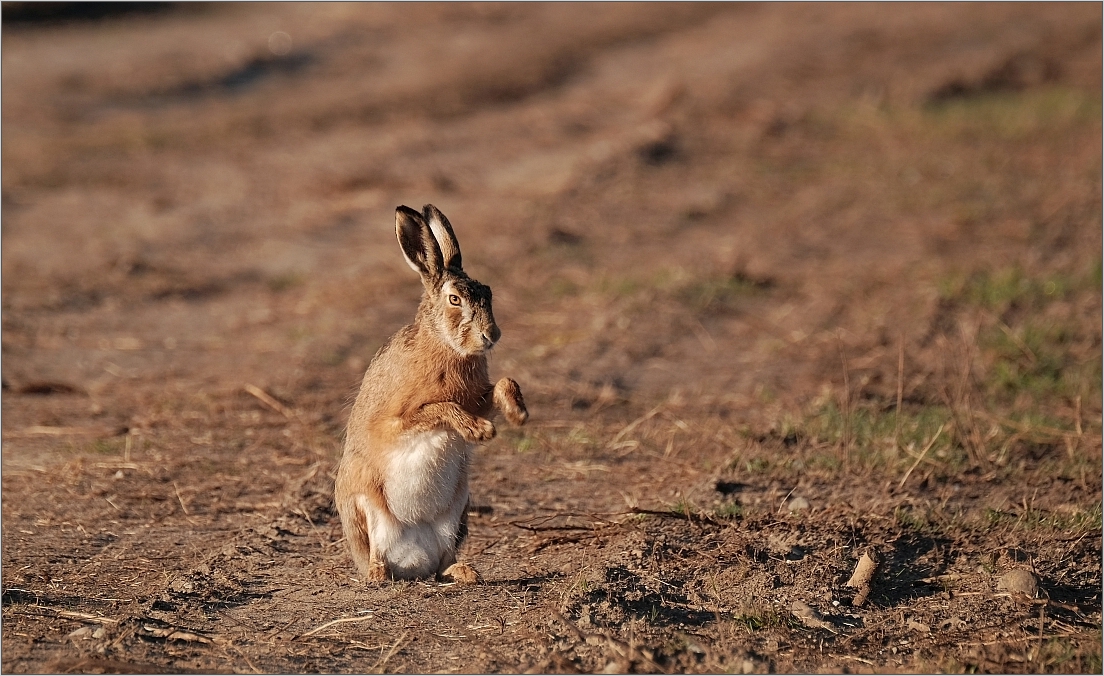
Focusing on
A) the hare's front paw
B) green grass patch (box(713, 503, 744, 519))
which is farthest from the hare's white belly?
green grass patch (box(713, 503, 744, 519))

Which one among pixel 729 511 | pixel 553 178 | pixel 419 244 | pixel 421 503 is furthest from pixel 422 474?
pixel 553 178

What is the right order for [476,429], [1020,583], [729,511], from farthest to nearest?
[729,511], [1020,583], [476,429]

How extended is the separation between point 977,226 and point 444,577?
8.12 metres

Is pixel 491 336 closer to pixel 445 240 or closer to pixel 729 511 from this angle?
pixel 445 240

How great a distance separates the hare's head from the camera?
4961mm

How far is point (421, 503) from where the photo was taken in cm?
505

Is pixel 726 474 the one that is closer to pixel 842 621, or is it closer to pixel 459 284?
pixel 842 621

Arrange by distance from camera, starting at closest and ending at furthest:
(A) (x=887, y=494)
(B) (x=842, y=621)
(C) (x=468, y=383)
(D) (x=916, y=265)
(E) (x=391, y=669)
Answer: (E) (x=391, y=669), (B) (x=842, y=621), (C) (x=468, y=383), (A) (x=887, y=494), (D) (x=916, y=265)

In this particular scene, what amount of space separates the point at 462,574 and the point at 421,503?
35cm

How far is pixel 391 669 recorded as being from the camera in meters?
4.38

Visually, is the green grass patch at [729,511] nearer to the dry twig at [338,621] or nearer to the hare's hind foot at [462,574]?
the hare's hind foot at [462,574]

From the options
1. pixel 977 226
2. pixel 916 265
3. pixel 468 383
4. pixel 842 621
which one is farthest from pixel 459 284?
pixel 977 226

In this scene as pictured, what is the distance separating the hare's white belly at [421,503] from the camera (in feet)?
16.4

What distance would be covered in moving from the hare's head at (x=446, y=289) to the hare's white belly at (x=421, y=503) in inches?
15.3
